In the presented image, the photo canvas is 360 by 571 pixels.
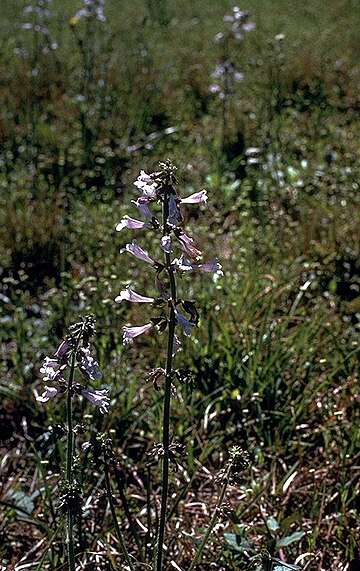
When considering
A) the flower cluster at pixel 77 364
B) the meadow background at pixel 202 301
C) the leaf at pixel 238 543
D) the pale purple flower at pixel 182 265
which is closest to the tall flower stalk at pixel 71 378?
the flower cluster at pixel 77 364

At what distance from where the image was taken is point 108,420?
287 centimetres

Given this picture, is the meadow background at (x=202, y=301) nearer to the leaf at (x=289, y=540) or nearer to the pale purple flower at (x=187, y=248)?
the leaf at (x=289, y=540)

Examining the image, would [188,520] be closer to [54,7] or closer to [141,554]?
[141,554]

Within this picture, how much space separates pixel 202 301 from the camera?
3480 mm

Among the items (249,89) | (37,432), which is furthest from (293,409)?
(249,89)

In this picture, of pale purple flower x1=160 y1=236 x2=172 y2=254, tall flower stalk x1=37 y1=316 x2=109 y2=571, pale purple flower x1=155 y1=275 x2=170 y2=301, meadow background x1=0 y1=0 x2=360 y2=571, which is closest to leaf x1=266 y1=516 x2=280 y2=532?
meadow background x1=0 y1=0 x2=360 y2=571

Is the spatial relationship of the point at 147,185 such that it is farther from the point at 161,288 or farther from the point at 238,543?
the point at 238,543

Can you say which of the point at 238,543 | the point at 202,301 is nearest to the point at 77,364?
the point at 238,543

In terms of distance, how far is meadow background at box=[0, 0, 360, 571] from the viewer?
249 cm

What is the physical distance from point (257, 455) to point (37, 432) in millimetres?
909

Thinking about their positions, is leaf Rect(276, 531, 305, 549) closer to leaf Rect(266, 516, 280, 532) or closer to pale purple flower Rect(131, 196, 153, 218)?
leaf Rect(266, 516, 280, 532)

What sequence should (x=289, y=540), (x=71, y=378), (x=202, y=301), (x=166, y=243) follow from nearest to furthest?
(x=166, y=243)
(x=71, y=378)
(x=289, y=540)
(x=202, y=301)

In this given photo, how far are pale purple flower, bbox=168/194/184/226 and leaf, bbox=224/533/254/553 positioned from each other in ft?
3.53

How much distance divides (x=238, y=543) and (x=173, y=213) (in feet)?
3.68
